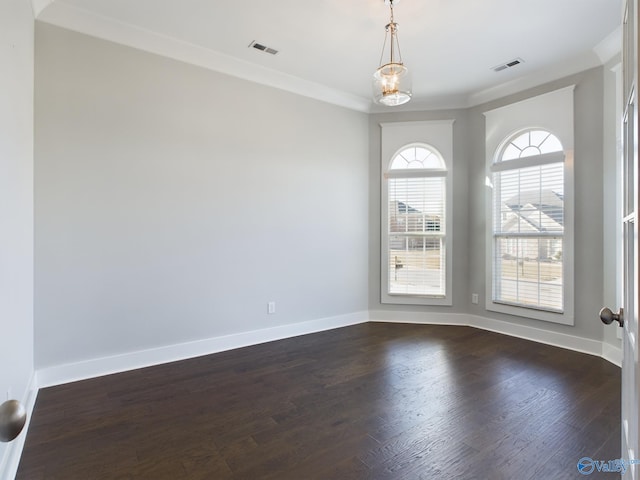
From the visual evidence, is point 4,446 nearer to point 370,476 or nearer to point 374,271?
point 370,476

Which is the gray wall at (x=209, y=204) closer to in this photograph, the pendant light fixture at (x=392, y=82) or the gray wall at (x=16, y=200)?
the gray wall at (x=16, y=200)

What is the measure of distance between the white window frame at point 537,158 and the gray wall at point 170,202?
1.90 m

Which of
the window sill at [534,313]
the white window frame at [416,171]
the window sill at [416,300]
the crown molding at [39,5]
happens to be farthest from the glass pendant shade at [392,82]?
the window sill at [534,313]

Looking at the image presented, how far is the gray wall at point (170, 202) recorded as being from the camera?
2.73 metres

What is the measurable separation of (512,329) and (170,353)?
12.9 ft

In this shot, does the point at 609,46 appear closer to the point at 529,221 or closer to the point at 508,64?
the point at 508,64

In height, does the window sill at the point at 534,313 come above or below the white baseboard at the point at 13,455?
above

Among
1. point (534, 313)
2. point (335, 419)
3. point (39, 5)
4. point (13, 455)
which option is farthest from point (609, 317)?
point (39, 5)

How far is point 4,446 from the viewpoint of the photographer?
1535 millimetres

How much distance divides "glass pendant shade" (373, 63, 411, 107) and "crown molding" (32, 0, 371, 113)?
5.51 ft

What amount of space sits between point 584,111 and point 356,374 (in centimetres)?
358

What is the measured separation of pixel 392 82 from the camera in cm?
250

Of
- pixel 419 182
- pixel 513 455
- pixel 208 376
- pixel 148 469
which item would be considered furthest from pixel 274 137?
pixel 513 455

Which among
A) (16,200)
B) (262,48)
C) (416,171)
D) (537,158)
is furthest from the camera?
(416,171)
